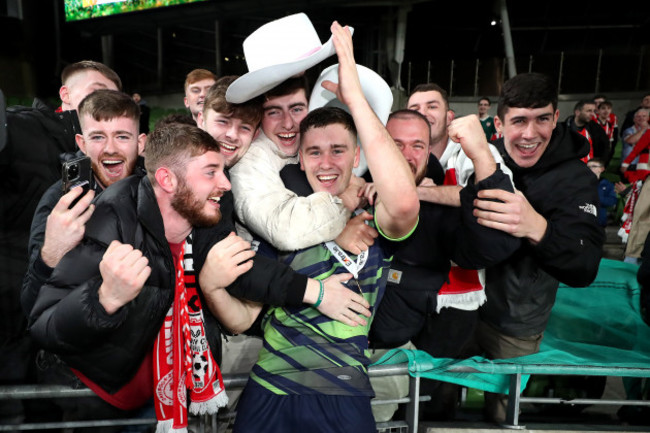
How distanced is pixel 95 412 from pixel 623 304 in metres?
3.14

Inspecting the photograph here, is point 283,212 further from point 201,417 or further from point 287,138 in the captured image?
point 201,417

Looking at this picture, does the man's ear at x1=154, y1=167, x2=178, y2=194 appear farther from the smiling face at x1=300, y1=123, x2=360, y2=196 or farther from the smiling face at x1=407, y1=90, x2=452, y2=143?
the smiling face at x1=407, y1=90, x2=452, y2=143

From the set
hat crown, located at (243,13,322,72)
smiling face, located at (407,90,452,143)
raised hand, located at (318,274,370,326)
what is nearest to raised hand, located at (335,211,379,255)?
raised hand, located at (318,274,370,326)

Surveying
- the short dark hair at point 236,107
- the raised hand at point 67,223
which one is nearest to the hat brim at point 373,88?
the short dark hair at point 236,107

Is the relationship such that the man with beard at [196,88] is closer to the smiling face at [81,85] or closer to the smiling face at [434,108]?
the smiling face at [81,85]

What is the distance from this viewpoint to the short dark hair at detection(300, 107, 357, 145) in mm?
1969

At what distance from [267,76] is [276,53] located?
8.0 inches

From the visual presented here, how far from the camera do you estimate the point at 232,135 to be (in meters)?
2.18

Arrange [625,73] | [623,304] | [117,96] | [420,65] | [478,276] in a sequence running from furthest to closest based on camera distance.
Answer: [420,65] < [625,73] < [623,304] < [478,276] < [117,96]

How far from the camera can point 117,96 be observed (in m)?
2.39

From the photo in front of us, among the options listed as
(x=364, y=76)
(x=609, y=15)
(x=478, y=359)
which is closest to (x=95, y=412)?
(x=478, y=359)

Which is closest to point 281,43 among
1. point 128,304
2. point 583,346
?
point 128,304

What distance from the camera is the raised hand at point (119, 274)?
143cm

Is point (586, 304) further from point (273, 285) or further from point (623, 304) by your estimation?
point (273, 285)
